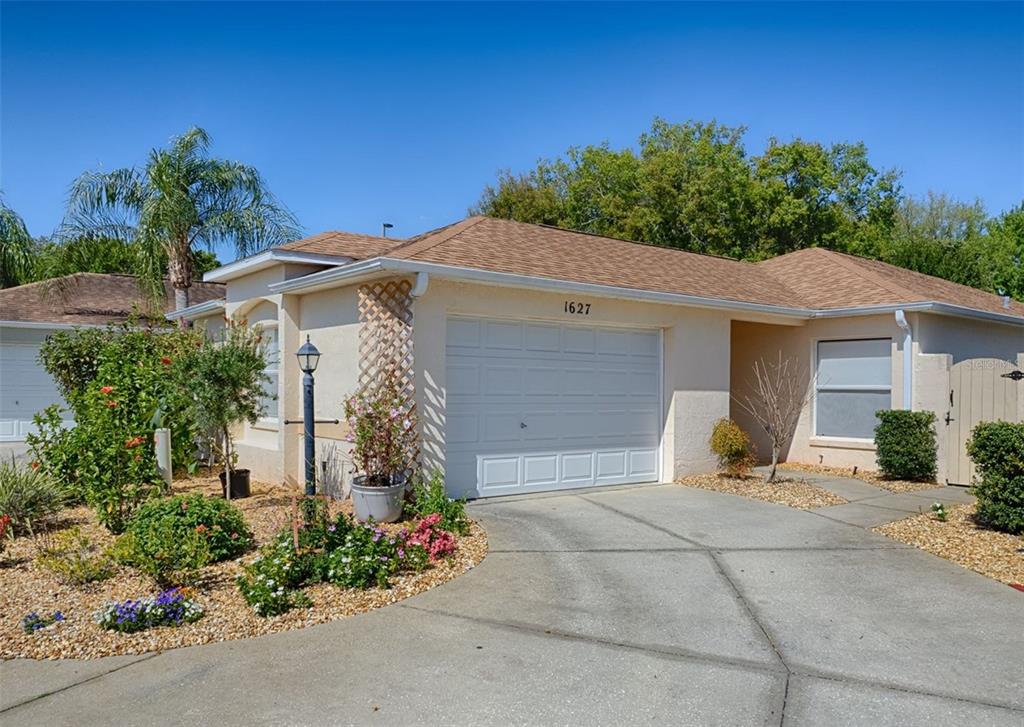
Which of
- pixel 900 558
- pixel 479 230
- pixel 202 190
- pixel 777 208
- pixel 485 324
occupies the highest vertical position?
pixel 777 208

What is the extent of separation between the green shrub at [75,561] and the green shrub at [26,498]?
81cm

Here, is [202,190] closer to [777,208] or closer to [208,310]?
[208,310]

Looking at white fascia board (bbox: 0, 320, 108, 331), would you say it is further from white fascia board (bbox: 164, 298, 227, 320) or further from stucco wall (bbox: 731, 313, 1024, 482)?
stucco wall (bbox: 731, 313, 1024, 482)

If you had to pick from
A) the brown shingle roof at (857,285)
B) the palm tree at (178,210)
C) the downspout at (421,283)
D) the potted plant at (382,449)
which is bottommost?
the potted plant at (382,449)

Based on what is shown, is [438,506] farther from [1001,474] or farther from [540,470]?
[1001,474]

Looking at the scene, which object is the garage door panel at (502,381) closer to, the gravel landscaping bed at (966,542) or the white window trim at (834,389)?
the gravel landscaping bed at (966,542)

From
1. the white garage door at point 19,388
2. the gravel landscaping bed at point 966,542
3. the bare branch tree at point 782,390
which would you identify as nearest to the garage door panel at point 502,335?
the gravel landscaping bed at point 966,542

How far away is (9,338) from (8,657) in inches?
670

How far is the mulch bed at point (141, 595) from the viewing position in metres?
4.78

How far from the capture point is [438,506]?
310 inches

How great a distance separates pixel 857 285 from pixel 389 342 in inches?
371

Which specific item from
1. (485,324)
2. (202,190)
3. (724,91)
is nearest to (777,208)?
(724,91)

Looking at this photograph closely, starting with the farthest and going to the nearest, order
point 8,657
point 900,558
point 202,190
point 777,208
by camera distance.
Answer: point 777,208
point 202,190
point 900,558
point 8,657

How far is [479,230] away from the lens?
11.3m
